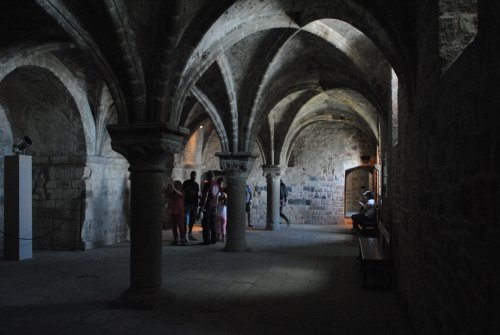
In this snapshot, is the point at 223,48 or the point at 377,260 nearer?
the point at 377,260

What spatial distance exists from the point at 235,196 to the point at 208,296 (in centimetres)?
348

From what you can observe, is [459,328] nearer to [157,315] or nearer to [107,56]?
[157,315]

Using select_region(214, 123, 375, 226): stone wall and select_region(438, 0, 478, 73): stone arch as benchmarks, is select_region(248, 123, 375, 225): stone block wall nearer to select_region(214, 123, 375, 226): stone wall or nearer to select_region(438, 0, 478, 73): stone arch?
select_region(214, 123, 375, 226): stone wall

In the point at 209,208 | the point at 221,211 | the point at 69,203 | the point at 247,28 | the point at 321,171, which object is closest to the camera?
the point at 247,28

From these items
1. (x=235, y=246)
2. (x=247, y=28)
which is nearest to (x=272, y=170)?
(x=235, y=246)

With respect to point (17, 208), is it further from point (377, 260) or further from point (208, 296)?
point (377, 260)

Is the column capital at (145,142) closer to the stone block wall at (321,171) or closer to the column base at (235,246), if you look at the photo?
the column base at (235,246)

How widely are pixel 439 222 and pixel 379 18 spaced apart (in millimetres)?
2180

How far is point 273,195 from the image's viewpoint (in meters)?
12.9

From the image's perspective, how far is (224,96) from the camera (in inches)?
306

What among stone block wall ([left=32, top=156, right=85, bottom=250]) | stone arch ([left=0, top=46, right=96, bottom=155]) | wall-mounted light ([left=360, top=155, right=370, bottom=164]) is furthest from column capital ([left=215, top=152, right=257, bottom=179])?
wall-mounted light ([left=360, top=155, right=370, bottom=164])

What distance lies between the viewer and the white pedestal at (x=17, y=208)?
7.09 meters

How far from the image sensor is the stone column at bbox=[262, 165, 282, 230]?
503 inches

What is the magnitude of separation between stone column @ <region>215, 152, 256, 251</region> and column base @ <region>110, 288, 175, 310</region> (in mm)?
3640
